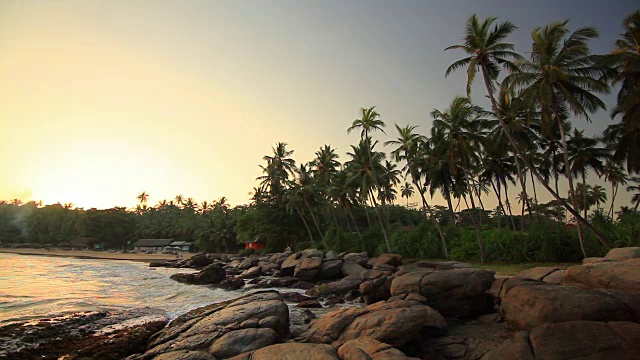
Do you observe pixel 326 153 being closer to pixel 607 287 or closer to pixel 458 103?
pixel 458 103

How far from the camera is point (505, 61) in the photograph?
21.6 meters

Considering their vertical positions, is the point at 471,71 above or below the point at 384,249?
above

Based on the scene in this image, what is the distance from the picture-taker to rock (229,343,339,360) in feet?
21.5

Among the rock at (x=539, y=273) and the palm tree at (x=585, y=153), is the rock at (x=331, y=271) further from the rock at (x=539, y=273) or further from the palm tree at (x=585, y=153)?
the palm tree at (x=585, y=153)

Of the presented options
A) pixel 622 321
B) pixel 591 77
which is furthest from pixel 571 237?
pixel 622 321

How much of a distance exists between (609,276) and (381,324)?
20.3 feet

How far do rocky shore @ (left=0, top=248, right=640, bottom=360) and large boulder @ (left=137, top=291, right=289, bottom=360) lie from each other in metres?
0.03

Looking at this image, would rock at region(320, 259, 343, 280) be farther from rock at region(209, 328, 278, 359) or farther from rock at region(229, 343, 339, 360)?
rock at region(229, 343, 339, 360)

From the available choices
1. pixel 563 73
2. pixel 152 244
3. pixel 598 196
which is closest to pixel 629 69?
pixel 563 73

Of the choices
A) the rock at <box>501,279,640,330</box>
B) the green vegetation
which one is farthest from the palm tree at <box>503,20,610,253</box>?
the rock at <box>501,279,640,330</box>

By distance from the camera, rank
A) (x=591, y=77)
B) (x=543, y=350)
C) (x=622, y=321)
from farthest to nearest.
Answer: (x=591, y=77) < (x=622, y=321) < (x=543, y=350)

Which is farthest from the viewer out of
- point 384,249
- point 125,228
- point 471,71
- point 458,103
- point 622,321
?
point 125,228

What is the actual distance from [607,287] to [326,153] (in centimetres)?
3864

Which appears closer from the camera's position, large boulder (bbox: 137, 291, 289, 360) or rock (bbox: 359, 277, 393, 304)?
large boulder (bbox: 137, 291, 289, 360)
